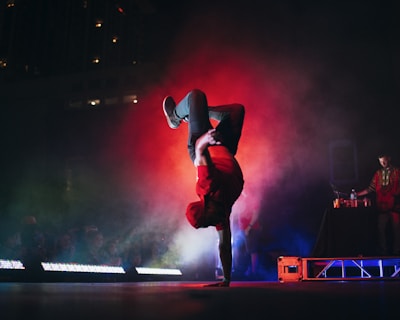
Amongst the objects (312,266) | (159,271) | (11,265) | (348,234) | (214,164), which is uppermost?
(214,164)

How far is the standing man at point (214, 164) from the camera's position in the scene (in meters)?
2.56

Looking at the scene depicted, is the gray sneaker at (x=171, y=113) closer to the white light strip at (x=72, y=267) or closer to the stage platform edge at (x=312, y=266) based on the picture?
the stage platform edge at (x=312, y=266)

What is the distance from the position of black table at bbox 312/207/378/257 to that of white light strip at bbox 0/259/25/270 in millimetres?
3632

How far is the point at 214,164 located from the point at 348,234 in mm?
3005

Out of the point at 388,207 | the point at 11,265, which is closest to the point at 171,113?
the point at 11,265

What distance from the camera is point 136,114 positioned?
852 centimetres

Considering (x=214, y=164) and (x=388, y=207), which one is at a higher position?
(x=214, y=164)

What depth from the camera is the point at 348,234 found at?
16.5 feet

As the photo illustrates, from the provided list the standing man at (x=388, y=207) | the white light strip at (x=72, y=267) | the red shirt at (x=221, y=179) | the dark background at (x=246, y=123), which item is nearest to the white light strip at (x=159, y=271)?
the dark background at (x=246, y=123)

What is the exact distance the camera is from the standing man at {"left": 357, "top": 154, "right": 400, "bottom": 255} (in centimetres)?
506

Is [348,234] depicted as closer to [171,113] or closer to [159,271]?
[171,113]

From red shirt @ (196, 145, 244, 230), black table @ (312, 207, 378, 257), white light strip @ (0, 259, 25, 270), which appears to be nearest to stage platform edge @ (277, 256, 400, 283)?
black table @ (312, 207, 378, 257)

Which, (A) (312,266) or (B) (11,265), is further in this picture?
(A) (312,266)

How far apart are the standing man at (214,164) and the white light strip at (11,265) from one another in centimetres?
294
